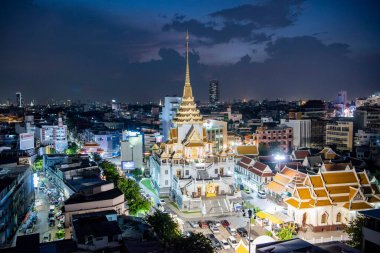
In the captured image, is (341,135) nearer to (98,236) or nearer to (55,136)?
(98,236)

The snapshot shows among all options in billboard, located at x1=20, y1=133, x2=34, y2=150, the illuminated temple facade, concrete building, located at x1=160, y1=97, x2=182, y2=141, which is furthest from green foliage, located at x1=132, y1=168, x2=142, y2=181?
billboard, located at x1=20, y1=133, x2=34, y2=150

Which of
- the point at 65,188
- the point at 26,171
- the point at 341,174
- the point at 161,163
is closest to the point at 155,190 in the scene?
the point at 161,163

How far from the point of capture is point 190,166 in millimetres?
43875

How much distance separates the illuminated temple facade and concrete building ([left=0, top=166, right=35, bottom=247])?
604 inches

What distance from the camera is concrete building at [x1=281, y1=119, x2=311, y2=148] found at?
72625mm

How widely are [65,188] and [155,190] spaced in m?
11.7

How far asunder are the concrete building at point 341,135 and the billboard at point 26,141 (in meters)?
57.0

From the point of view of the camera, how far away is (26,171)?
A: 1524 inches

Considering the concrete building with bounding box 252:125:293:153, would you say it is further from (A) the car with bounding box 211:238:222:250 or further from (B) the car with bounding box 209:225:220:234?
(A) the car with bounding box 211:238:222:250

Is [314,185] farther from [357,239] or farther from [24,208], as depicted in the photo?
[24,208]

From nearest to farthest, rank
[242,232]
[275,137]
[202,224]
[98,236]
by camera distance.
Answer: [98,236]
[242,232]
[202,224]
[275,137]

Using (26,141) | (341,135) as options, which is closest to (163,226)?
(26,141)

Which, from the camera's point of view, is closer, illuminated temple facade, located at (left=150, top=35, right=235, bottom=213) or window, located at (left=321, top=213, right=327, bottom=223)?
window, located at (left=321, top=213, right=327, bottom=223)

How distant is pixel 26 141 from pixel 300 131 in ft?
176
